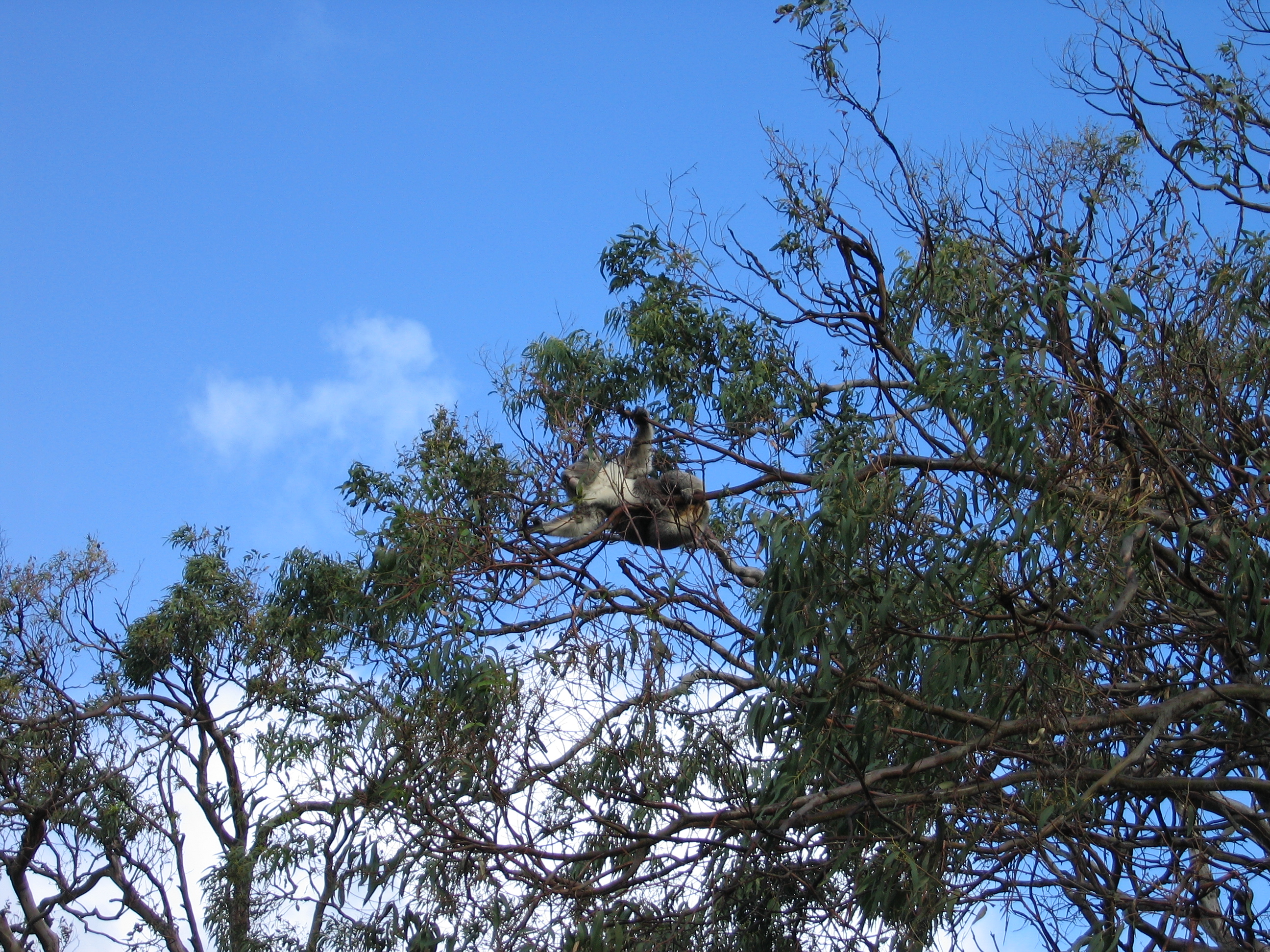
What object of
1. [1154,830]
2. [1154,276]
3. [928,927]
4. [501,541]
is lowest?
[928,927]

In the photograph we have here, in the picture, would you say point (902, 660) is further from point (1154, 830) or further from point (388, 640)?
point (388, 640)

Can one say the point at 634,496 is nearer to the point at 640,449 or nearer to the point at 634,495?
the point at 634,495

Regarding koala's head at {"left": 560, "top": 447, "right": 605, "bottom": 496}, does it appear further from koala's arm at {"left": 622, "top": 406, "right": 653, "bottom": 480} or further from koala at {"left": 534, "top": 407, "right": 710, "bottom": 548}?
koala's arm at {"left": 622, "top": 406, "right": 653, "bottom": 480}

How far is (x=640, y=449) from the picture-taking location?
7.19m

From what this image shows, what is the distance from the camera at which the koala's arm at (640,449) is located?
7.11 meters

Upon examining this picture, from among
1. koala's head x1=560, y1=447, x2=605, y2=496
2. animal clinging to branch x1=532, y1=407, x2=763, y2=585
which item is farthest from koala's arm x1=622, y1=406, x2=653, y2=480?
koala's head x1=560, y1=447, x2=605, y2=496

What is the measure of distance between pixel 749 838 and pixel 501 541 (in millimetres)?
2284

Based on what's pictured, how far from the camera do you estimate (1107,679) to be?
517 centimetres

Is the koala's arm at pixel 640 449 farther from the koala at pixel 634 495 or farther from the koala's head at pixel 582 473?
the koala's head at pixel 582 473

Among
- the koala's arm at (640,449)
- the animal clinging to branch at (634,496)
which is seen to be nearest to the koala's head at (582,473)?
the animal clinging to branch at (634,496)

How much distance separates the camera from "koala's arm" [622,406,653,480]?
7.11 metres

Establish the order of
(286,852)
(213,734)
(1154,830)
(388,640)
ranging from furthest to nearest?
(213,734)
(286,852)
(388,640)
(1154,830)

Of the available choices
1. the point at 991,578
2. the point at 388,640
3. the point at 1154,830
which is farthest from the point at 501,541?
the point at 1154,830

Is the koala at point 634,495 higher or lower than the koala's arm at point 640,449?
lower
